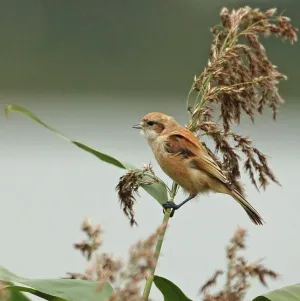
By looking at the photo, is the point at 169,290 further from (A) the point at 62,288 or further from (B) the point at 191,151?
(B) the point at 191,151

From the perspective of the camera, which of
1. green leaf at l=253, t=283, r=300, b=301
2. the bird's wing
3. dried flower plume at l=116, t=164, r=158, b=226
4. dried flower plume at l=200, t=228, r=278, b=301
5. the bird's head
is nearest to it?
dried flower plume at l=200, t=228, r=278, b=301

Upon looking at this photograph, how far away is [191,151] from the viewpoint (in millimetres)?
3209

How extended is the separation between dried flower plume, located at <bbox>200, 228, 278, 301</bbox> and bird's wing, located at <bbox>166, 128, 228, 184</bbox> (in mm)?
1136

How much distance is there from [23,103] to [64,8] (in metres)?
3.84

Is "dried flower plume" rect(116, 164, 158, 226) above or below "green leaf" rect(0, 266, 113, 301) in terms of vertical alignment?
above

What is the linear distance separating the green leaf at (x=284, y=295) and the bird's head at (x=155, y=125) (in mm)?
1335

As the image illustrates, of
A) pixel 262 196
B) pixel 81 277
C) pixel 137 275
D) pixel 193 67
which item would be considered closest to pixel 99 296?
pixel 81 277

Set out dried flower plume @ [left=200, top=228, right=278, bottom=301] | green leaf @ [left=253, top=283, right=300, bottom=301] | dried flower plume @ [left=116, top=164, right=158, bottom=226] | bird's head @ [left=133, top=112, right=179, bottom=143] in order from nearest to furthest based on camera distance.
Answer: dried flower plume @ [left=200, top=228, right=278, bottom=301] < green leaf @ [left=253, top=283, right=300, bottom=301] < dried flower plume @ [left=116, top=164, right=158, bottom=226] < bird's head @ [left=133, top=112, right=179, bottom=143]

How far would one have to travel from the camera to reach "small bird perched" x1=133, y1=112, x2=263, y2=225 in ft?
10.2

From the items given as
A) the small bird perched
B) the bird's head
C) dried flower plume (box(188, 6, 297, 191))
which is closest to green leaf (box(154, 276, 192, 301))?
dried flower plume (box(188, 6, 297, 191))

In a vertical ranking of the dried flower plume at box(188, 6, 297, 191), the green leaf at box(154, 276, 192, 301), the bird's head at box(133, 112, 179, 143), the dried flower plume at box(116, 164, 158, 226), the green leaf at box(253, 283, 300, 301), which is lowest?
the green leaf at box(253, 283, 300, 301)

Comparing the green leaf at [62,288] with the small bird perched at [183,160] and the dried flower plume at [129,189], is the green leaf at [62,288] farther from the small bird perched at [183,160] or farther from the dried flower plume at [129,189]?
the small bird perched at [183,160]

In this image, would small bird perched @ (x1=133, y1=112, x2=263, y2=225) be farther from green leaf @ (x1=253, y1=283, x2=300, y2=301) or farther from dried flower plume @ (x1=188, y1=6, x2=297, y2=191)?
green leaf @ (x1=253, y1=283, x2=300, y2=301)

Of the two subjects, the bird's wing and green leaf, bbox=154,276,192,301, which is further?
the bird's wing
